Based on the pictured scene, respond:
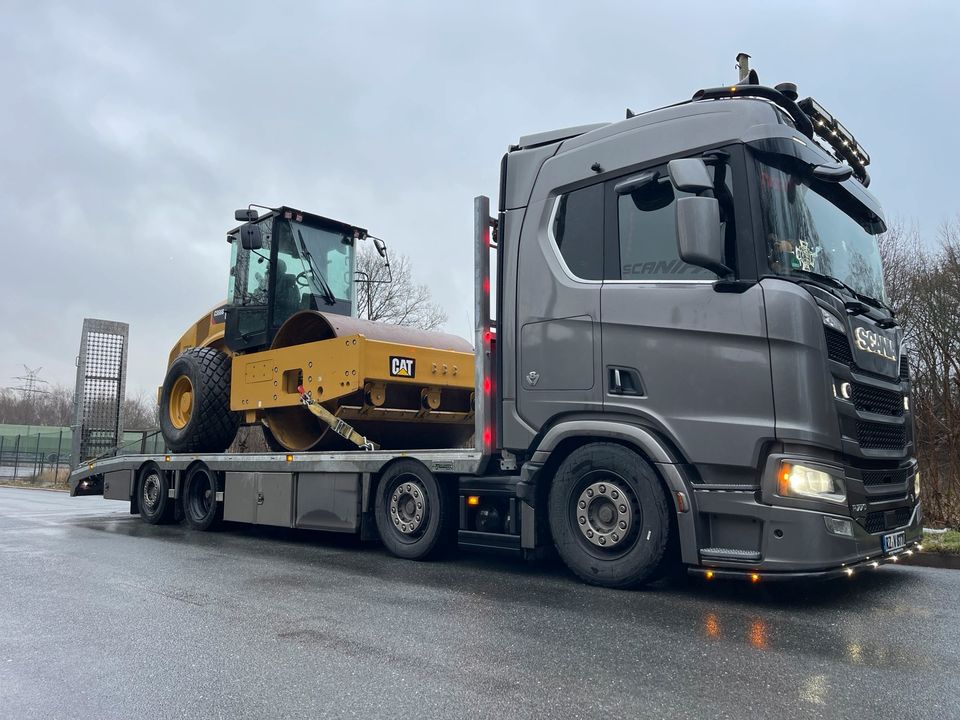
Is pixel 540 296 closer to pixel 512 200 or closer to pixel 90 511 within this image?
pixel 512 200

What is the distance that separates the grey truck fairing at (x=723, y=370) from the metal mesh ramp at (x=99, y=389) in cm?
937

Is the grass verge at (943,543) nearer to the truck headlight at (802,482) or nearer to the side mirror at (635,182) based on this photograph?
the truck headlight at (802,482)

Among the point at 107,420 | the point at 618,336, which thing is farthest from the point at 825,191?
the point at 107,420

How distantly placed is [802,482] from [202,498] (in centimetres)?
789

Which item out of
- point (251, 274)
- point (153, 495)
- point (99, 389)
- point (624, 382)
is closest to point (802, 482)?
point (624, 382)

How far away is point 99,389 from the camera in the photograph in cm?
1305

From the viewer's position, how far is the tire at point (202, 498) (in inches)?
381

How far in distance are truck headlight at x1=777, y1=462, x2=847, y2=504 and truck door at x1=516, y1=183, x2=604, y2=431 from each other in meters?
1.35

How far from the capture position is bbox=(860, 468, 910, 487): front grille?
5054mm

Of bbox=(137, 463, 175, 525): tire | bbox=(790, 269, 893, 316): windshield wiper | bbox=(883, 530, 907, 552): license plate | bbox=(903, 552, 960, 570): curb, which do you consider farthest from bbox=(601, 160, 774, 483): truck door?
bbox=(137, 463, 175, 525): tire

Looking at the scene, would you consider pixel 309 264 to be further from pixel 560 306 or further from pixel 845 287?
pixel 845 287

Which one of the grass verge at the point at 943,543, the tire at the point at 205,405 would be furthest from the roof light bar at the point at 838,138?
the tire at the point at 205,405

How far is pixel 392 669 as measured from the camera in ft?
12.0

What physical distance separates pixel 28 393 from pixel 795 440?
2832 inches
